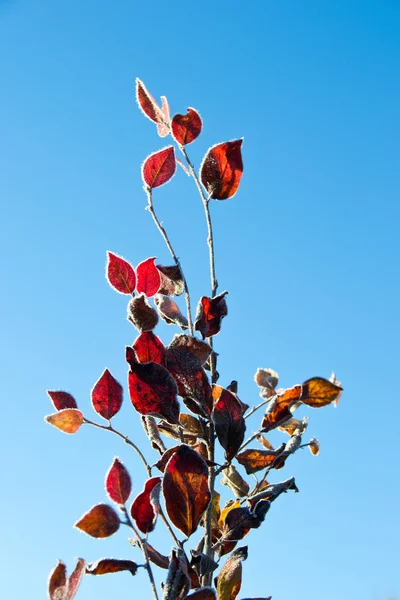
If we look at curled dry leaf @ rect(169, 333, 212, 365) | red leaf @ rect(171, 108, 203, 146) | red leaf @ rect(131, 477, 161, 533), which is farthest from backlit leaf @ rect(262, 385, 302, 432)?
red leaf @ rect(171, 108, 203, 146)

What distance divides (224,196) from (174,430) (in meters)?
0.61

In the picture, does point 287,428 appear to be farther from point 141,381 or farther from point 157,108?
point 157,108

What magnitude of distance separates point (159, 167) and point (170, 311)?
1.31 ft

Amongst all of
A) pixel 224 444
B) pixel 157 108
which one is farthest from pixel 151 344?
pixel 157 108

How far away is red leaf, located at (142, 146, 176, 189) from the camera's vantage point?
152 centimetres

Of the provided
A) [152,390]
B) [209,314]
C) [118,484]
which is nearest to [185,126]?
[209,314]

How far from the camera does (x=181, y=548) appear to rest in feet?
3.40

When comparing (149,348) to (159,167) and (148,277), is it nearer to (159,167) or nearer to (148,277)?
(148,277)

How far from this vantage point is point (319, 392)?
118 centimetres

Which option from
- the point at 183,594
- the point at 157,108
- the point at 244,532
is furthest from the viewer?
the point at 157,108

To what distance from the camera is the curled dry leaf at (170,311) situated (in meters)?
1.41

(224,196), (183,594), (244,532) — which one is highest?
(224,196)

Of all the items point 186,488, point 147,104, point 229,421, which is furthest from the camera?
point 147,104

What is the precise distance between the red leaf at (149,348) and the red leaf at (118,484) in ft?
0.71
